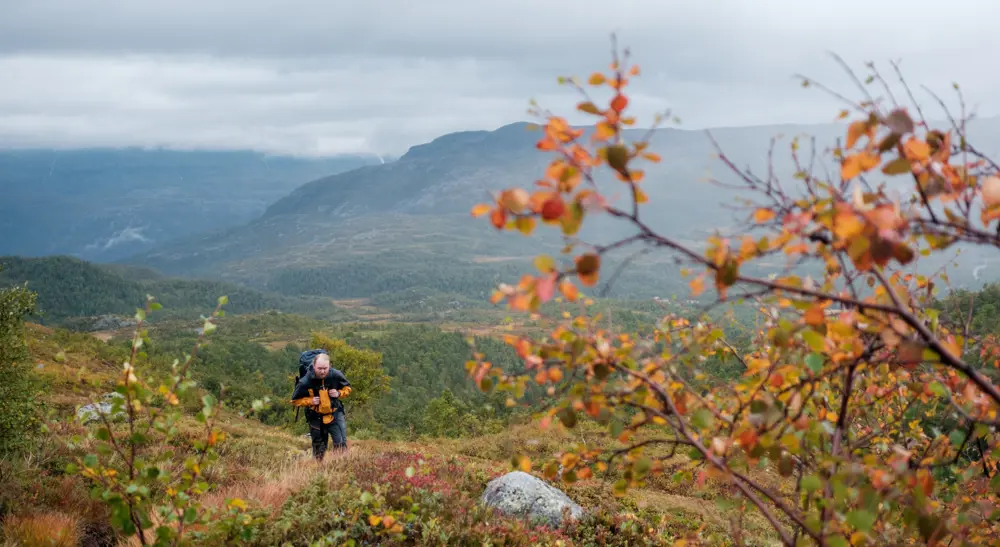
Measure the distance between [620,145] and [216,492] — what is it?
7.60 m

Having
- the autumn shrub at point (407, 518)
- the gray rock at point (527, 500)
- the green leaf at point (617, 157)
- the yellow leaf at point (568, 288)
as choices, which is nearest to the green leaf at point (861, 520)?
the yellow leaf at point (568, 288)

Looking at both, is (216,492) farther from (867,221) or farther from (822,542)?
(867,221)

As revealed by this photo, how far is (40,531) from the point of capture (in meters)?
5.35

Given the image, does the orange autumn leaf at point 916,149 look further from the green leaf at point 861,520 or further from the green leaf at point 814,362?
the green leaf at point 861,520

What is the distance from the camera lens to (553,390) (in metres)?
2.85

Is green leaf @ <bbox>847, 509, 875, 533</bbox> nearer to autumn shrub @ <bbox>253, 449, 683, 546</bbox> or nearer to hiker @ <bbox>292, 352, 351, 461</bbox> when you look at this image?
autumn shrub @ <bbox>253, 449, 683, 546</bbox>

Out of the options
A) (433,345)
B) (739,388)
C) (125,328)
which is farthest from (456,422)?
(125,328)

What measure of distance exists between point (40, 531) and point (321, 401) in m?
5.16

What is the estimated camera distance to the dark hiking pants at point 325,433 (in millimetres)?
10424

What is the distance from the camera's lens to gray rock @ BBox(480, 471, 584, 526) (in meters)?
7.94

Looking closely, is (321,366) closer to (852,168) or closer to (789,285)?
(789,285)

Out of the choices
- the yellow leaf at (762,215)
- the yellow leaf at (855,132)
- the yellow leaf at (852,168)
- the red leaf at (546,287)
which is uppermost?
the yellow leaf at (855,132)

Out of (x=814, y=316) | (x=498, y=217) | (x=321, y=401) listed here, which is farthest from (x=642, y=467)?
(x=321, y=401)

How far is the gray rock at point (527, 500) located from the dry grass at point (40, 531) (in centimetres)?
448
